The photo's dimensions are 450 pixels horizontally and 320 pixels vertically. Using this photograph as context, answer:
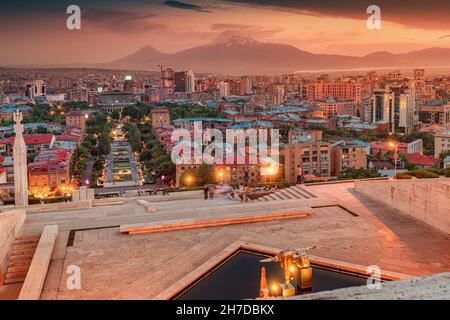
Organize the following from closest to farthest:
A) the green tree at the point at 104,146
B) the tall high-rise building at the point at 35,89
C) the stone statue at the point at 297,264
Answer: the stone statue at the point at 297,264 < the green tree at the point at 104,146 < the tall high-rise building at the point at 35,89

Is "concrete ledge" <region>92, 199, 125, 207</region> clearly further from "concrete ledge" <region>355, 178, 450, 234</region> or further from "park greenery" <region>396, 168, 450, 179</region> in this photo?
"park greenery" <region>396, 168, 450, 179</region>

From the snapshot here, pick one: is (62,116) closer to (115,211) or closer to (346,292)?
(115,211)

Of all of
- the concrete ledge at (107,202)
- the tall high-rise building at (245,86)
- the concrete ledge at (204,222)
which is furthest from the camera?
the tall high-rise building at (245,86)

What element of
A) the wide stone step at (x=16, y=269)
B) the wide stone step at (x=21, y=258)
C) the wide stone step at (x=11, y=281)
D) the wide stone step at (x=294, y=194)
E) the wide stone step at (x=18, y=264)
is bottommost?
the wide stone step at (x=11, y=281)

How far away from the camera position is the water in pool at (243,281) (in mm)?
4621

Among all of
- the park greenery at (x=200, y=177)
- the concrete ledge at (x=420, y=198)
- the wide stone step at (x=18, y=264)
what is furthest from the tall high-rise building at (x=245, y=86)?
the wide stone step at (x=18, y=264)

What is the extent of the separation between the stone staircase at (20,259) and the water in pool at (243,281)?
227 cm

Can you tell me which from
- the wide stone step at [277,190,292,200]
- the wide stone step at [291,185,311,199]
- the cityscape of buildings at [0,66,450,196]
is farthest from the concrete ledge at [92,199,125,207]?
the cityscape of buildings at [0,66,450,196]

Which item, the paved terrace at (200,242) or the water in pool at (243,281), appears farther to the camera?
the paved terrace at (200,242)

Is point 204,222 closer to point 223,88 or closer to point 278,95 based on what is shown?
point 278,95

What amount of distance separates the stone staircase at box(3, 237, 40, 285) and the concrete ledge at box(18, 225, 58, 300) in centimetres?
21

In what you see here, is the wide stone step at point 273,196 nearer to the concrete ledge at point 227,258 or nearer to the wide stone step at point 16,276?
the concrete ledge at point 227,258

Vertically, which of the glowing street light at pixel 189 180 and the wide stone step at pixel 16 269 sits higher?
the wide stone step at pixel 16 269

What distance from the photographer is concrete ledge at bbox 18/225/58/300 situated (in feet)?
15.7
